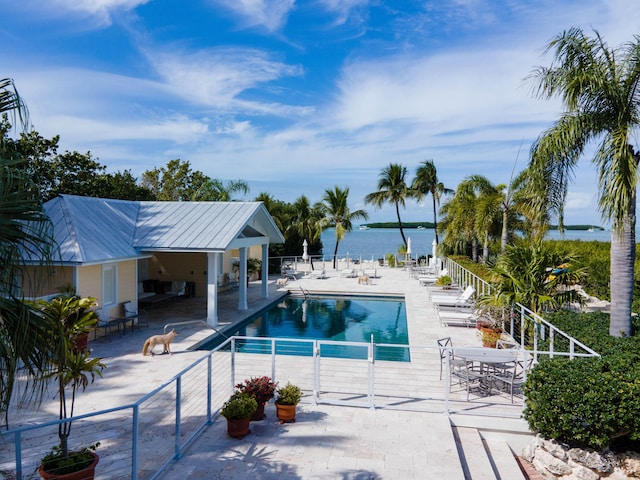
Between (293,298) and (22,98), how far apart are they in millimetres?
19469

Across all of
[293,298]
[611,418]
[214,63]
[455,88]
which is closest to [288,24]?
[214,63]

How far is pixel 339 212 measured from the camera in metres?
33.2

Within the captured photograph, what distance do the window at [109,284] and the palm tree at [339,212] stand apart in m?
20.5

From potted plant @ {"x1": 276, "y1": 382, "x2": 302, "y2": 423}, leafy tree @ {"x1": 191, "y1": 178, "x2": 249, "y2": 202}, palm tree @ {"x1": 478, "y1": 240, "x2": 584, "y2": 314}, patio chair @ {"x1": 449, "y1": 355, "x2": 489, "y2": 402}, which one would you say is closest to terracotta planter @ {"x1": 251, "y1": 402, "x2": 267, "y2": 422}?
potted plant @ {"x1": 276, "y1": 382, "x2": 302, "y2": 423}

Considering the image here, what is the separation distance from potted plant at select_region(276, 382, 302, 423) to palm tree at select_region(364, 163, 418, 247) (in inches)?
1124

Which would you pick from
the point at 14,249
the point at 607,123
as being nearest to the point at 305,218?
the point at 607,123

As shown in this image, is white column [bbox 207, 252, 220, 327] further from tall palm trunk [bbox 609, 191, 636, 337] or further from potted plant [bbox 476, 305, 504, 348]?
tall palm trunk [bbox 609, 191, 636, 337]

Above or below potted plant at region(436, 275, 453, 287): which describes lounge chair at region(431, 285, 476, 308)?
below

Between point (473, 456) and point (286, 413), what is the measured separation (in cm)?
305

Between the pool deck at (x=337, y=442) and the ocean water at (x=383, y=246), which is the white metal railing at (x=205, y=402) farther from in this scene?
the ocean water at (x=383, y=246)

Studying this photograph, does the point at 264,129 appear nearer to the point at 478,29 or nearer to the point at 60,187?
the point at 60,187

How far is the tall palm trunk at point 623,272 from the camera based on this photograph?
28.0ft

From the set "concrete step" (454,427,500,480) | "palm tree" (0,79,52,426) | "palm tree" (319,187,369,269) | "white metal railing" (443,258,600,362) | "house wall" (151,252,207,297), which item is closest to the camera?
"palm tree" (0,79,52,426)

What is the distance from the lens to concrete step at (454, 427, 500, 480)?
6230 millimetres
